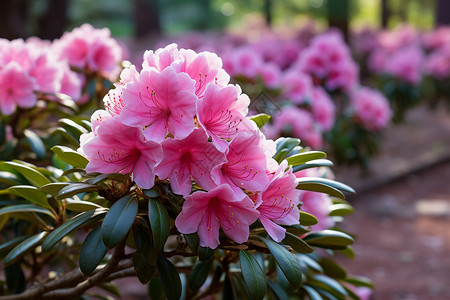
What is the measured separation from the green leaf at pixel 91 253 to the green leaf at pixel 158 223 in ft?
0.42

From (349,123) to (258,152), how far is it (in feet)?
12.4

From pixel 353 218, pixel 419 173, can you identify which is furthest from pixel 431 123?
pixel 353 218

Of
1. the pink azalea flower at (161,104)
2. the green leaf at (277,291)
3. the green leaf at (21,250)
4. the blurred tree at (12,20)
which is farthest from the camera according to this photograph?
the blurred tree at (12,20)

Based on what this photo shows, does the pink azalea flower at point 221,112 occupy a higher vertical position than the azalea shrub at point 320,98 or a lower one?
lower

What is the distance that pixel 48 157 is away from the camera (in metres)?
2.20

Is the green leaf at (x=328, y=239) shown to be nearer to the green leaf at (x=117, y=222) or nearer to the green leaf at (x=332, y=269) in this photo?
the green leaf at (x=332, y=269)

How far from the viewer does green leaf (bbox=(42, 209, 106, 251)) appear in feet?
3.96

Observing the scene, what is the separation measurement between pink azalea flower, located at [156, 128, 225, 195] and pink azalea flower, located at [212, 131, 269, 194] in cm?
3

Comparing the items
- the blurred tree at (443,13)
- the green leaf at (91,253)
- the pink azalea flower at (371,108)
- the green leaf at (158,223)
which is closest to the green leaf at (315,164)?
the green leaf at (158,223)

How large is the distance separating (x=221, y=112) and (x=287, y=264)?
0.34 metres

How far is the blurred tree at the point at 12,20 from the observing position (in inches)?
265

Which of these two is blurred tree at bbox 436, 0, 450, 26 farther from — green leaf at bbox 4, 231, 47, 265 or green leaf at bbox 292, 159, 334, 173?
green leaf at bbox 4, 231, 47, 265

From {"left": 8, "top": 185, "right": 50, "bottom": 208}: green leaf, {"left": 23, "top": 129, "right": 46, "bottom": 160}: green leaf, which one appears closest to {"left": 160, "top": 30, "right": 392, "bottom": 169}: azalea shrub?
{"left": 23, "top": 129, "right": 46, "bottom": 160}: green leaf

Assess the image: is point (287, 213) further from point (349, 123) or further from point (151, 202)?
point (349, 123)
